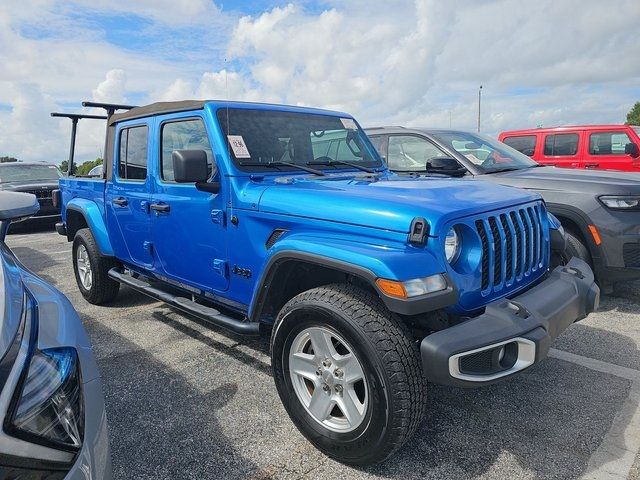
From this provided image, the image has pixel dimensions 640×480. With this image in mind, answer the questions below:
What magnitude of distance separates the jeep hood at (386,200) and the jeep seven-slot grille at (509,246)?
0.08 meters

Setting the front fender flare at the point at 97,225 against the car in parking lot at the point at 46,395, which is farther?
the front fender flare at the point at 97,225

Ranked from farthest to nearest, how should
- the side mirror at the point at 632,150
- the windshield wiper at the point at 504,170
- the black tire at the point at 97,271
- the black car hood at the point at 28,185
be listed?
the black car hood at the point at 28,185
the side mirror at the point at 632,150
the windshield wiper at the point at 504,170
the black tire at the point at 97,271

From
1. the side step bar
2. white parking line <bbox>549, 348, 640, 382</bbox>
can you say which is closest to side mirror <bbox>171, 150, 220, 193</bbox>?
the side step bar

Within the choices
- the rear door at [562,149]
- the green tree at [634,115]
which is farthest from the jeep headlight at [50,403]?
the green tree at [634,115]

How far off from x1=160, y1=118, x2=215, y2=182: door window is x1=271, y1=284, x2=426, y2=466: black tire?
4.42ft

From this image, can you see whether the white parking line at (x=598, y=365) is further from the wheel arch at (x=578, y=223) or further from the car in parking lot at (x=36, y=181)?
the car in parking lot at (x=36, y=181)

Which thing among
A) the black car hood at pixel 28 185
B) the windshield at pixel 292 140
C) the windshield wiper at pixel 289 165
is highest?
the windshield at pixel 292 140

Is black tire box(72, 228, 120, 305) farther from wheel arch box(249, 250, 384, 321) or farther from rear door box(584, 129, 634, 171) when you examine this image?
rear door box(584, 129, 634, 171)

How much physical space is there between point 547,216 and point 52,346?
9.83 feet

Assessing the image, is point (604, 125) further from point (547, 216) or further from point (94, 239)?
point (94, 239)

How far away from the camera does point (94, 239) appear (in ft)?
15.5

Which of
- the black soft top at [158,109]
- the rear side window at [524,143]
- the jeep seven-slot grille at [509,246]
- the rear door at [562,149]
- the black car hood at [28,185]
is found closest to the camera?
the jeep seven-slot grille at [509,246]

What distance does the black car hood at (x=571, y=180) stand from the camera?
4.48 m

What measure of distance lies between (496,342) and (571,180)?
11.1 ft
